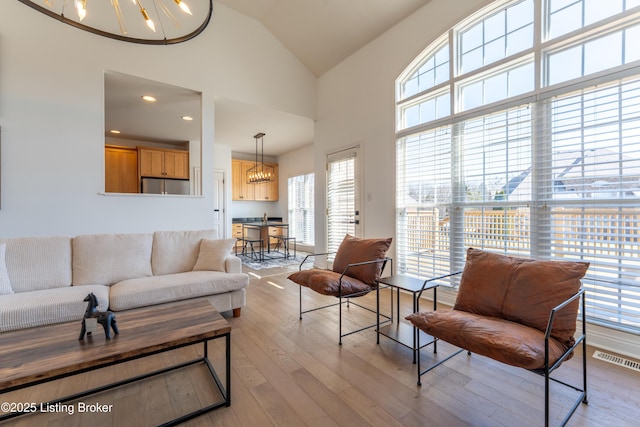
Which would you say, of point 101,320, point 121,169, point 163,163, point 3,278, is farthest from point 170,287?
point 121,169

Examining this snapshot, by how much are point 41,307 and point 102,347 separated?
1051 mm

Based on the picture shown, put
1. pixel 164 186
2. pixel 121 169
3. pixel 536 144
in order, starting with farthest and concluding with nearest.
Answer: pixel 164 186
pixel 121 169
pixel 536 144

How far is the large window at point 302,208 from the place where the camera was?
7558mm

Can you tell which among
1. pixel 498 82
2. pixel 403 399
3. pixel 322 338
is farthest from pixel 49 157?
pixel 498 82

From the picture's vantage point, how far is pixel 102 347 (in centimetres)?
139

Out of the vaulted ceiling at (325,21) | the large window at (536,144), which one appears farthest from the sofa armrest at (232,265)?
the vaulted ceiling at (325,21)

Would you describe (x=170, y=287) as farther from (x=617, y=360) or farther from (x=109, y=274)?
(x=617, y=360)

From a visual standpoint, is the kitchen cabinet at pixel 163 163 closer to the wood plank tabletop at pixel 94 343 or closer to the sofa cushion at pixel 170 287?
the sofa cushion at pixel 170 287

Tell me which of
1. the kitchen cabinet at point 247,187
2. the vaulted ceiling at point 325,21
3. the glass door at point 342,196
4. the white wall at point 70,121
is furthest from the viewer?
the kitchen cabinet at point 247,187

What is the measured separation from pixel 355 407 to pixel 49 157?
3783 millimetres

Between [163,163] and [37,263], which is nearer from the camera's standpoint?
[37,263]

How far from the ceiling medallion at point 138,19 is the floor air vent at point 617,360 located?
4775 millimetres

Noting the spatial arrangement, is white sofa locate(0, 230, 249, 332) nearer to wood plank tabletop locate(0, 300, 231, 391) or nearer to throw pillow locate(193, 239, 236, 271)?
throw pillow locate(193, 239, 236, 271)

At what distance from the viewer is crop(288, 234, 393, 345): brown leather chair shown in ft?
7.91
